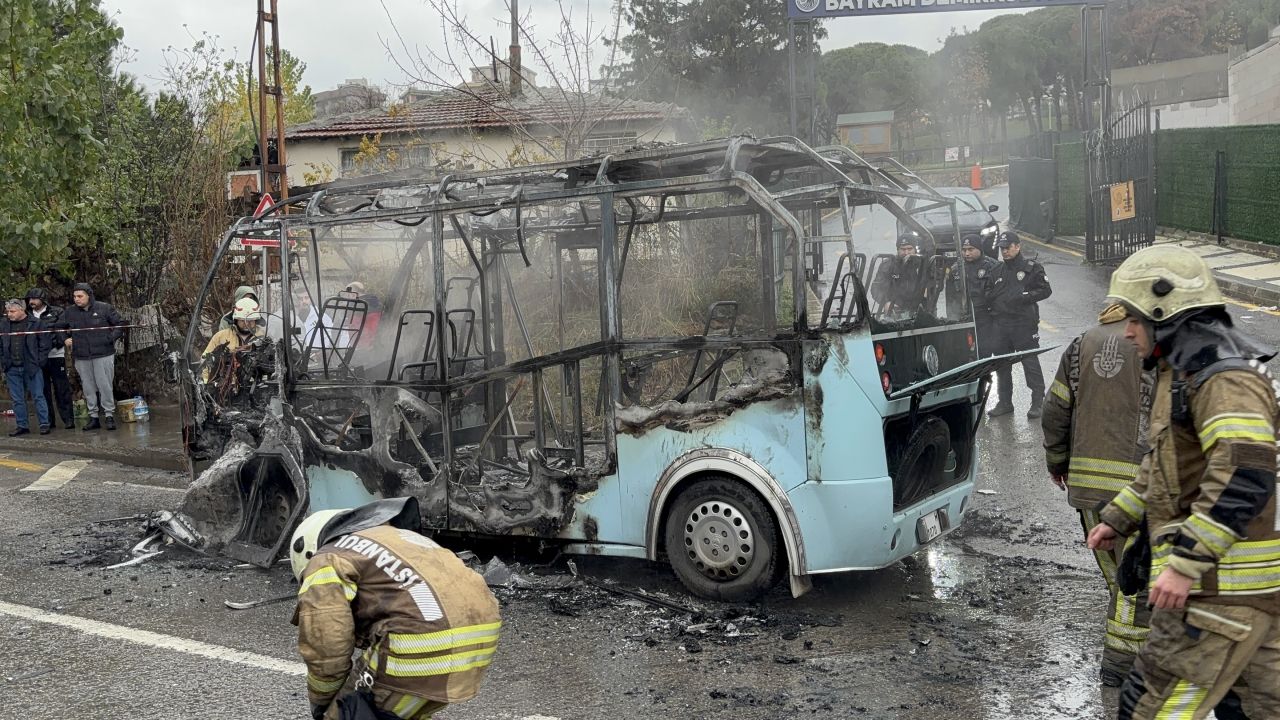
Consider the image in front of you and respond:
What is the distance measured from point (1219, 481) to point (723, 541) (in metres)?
3.28

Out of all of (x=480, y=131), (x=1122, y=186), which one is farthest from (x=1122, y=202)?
(x=480, y=131)

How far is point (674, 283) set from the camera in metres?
8.51

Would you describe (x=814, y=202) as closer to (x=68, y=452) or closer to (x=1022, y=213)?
(x=68, y=452)

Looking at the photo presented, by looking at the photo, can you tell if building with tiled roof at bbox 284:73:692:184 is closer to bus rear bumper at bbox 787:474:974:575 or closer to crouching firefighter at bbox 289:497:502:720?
bus rear bumper at bbox 787:474:974:575

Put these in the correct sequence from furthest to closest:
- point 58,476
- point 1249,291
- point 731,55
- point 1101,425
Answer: point 731,55 < point 1249,291 < point 58,476 < point 1101,425

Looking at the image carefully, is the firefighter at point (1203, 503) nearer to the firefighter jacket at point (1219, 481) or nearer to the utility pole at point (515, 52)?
the firefighter jacket at point (1219, 481)

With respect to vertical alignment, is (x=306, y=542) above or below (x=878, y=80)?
below

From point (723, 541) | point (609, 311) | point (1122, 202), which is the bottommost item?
point (723, 541)

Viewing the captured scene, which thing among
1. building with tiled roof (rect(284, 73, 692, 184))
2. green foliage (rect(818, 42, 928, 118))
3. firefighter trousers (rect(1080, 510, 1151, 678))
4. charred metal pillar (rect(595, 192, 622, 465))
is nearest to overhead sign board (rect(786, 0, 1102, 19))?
building with tiled roof (rect(284, 73, 692, 184))

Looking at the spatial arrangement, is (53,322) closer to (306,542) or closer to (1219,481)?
(306,542)

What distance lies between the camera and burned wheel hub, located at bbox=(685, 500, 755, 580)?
20.3 feet

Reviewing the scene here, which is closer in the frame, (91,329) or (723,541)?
(723,541)

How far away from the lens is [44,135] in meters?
15.2

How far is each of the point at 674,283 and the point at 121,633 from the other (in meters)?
4.23
